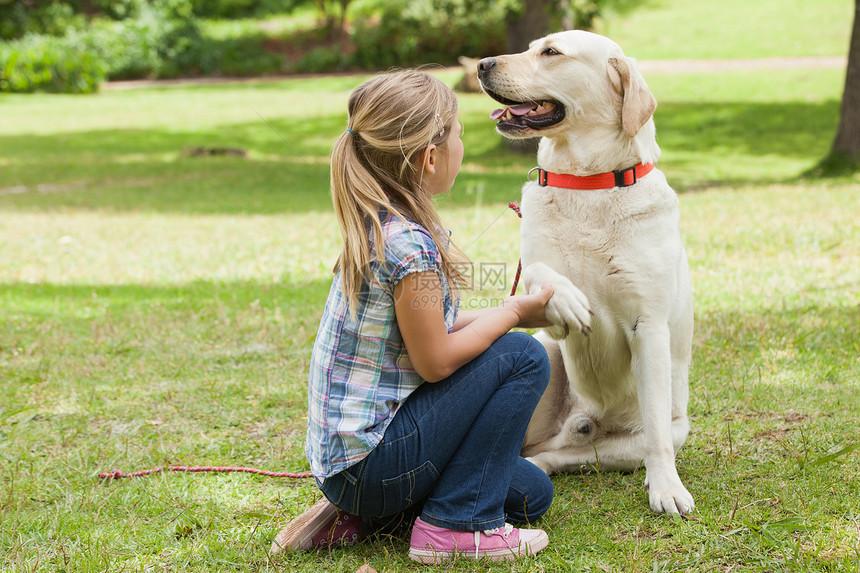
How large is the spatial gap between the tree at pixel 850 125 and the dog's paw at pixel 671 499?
9786 mm

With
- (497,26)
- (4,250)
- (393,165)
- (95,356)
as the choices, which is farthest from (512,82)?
(497,26)

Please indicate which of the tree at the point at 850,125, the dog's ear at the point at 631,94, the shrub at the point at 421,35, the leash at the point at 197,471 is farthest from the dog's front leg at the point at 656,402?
the shrub at the point at 421,35

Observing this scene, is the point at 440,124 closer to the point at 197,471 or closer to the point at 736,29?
the point at 197,471

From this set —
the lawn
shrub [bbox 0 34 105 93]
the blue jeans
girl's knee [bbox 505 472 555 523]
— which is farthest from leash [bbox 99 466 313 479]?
shrub [bbox 0 34 105 93]

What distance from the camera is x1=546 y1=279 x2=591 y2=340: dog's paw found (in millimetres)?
2680

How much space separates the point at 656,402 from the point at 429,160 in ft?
4.05

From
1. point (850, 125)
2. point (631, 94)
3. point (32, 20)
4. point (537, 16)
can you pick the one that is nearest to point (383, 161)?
point (631, 94)

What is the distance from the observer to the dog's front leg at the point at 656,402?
9.47 feet

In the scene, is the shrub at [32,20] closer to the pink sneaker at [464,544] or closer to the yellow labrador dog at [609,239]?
the yellow labrador dog at [609,239]

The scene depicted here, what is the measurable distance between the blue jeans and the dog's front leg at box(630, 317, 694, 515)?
20.8 inches

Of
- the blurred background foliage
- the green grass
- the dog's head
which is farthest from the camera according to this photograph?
the blurred background foliage

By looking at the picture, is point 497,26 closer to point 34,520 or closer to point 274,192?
point 274,192

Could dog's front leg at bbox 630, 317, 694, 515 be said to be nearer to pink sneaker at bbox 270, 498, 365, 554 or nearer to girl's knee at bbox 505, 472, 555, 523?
girl's knee at bbox 505, 472, 555, 523

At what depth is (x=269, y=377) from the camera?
4645 mm
